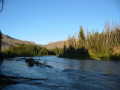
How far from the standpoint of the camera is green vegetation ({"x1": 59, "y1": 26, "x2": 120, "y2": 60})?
189 feet

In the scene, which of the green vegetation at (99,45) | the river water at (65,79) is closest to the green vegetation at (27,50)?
the green vegetation at (99,45)

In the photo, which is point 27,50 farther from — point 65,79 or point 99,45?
point 65,79

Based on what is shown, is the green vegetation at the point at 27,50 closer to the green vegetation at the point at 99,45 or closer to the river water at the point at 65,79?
the green vegetation at the point at 99,45

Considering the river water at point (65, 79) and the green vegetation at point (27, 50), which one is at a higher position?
the green vegetation at point (27, 50)

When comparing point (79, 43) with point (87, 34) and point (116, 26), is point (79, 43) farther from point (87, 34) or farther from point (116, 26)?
point (116, 26)

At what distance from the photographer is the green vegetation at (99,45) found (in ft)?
189

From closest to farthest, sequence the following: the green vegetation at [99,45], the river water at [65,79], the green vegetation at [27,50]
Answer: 1. the river water at [65,79]
2. the green vegetation at [99,45]
3. the green vegetation at [27,50]

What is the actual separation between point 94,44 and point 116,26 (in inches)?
374

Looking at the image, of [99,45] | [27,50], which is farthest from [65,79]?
[27,50]

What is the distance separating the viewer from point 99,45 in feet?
212

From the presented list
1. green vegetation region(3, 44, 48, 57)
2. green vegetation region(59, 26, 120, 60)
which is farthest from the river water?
green vegetation region(3, 44, 48, 57)

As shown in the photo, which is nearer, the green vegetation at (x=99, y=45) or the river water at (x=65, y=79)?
the river water at (x=65, y=79)

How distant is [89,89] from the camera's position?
1394 cm

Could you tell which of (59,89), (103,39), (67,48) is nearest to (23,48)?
(67,48)
